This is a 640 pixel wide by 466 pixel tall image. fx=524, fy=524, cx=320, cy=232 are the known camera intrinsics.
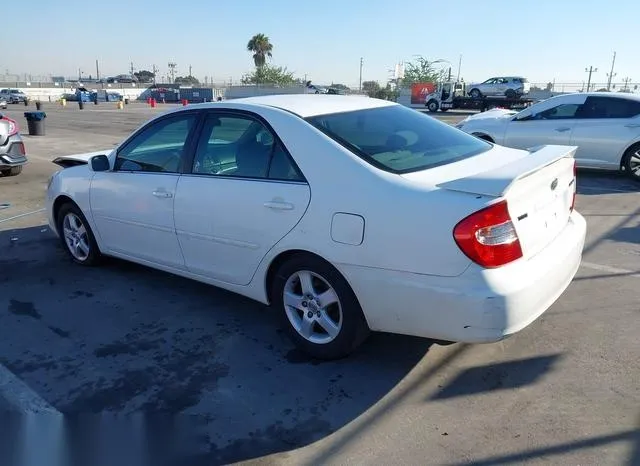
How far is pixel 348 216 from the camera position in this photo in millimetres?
2963

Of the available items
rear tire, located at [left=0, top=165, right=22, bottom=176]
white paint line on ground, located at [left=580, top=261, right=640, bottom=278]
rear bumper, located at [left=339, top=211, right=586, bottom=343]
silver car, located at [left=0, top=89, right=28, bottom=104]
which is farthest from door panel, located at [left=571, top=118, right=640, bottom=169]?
silver car, located at [left=0, top=89, right=28, bottom=104]

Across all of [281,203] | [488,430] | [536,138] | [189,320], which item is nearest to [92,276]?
[189,320]

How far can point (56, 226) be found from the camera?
5309 mm

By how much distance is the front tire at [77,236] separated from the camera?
4.93 m

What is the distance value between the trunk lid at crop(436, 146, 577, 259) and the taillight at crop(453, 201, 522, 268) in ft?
0.25

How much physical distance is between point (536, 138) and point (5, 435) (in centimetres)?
943

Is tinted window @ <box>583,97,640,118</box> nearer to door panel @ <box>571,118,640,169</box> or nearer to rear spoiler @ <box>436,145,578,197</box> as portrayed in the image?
door panel @ <box>571,118,640,169</box>

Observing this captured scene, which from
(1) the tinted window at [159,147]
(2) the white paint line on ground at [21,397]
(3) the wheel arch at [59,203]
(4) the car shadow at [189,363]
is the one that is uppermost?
(1) the tinted window at [159,147]

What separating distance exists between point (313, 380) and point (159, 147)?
2.31 meters

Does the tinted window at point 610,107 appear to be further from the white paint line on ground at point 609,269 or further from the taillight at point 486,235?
Result: the taillight at point 486,235

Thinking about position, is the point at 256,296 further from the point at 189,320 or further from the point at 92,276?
the point at 92,276

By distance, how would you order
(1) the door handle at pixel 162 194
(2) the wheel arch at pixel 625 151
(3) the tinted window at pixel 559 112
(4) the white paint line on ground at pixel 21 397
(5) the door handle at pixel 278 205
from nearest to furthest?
(4) the white paint line on ground at pixel 21 397, (5) the door handle at pixel 278 205, (1) the door handle at pixel 162 194, (2) the wheel arch at pixel 625 151, (3) the tinted window at pixel 559 112

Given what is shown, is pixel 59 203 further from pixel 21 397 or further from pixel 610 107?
pixel 610 107

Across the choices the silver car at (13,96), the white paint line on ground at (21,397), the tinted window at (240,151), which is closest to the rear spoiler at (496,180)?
the tinted window at (240,151)
